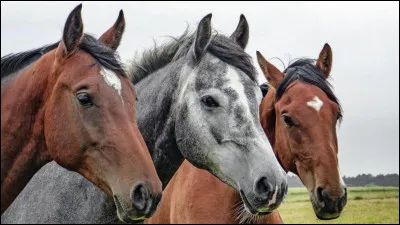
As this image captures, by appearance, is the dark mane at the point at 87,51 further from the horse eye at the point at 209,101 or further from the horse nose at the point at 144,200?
the horse eye at the point at 209,101

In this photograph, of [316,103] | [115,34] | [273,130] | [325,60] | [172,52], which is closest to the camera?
[115,34]

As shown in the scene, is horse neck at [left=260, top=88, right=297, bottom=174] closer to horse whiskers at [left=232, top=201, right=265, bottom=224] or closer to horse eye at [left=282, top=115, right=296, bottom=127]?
horse eye at [left=282, top=115, right=296, bottom=127]

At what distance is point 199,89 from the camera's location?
6.18 meters

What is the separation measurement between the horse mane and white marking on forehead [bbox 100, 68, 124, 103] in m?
1.80

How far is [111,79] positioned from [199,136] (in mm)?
1445

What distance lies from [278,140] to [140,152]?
3.34m

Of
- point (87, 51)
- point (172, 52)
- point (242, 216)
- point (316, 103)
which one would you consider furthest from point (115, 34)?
point (316, 103)

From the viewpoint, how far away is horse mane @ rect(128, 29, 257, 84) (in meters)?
6.48

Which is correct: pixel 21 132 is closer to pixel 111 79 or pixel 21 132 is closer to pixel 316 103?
pixel 111 79

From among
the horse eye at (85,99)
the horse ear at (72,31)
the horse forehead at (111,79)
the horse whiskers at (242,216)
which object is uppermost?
the horse ear at (72,31)

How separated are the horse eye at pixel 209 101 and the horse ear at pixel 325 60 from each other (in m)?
2.83

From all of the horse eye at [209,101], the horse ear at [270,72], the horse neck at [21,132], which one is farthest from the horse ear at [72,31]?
the horse ear at [270,72]

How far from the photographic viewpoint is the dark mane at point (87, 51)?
16.0 ft

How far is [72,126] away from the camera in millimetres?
4621
